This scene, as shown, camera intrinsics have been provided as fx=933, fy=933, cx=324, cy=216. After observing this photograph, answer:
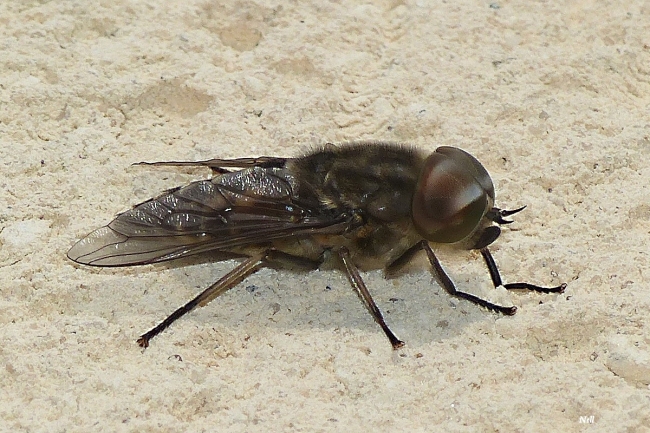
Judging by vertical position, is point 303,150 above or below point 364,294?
above

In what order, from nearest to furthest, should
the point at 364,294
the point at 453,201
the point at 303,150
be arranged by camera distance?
the point at 453,201, the point at 364,294, the point at 303,150

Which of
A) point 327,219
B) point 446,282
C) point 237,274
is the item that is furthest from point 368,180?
point 237,274

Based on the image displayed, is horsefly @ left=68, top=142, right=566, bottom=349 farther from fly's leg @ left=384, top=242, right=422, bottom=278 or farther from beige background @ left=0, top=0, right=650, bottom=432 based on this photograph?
beige background @ left=0, top=0, right=650, bottom=432

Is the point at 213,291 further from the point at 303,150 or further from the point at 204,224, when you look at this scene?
the point at 303,150

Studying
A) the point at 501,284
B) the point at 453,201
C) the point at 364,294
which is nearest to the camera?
the point at 453,201

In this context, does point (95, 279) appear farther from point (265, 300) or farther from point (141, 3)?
point (141, 3)

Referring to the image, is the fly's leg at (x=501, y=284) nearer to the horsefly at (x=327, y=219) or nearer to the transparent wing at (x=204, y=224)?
the horsefly at (x=327, y=219)

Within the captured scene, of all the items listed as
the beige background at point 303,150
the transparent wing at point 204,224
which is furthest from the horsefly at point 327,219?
the beige background at point 303,150
